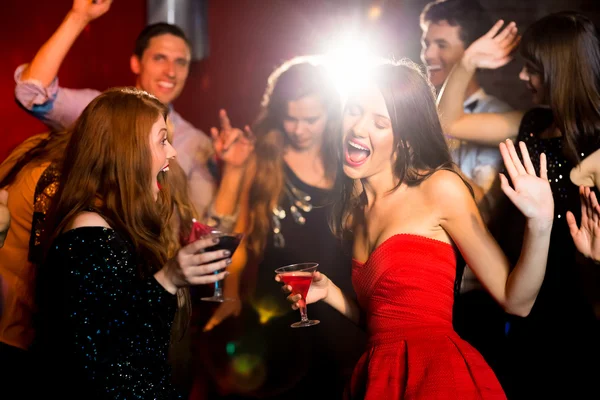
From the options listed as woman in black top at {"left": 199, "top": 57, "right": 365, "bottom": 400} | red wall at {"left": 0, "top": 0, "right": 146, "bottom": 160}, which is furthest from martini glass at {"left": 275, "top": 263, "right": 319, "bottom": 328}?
red wall at {"left": 0, "top": 0, "right": 146, "bottom": 160}

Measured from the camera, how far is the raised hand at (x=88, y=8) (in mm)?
3215

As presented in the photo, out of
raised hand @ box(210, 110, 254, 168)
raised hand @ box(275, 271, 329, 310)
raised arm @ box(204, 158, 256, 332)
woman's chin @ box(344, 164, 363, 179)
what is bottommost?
raised arm @ box(204, 158, 256, 332)

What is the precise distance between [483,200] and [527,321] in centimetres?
68

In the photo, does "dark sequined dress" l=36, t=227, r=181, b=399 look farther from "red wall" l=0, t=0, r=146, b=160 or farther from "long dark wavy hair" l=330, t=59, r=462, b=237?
"red wall" l=0, t=0, r=146, b=160

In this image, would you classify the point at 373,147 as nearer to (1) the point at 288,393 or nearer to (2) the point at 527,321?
(2) the point at 527,321

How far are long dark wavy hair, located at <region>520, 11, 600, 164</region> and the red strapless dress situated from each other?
990 mm

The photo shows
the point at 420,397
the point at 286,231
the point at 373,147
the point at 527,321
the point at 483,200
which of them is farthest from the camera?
the point at 286,231

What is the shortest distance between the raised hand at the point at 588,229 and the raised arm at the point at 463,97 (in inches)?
31.9

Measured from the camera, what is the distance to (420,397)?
1943 mm

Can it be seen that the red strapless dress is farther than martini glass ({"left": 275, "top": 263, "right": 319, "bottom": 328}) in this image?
No

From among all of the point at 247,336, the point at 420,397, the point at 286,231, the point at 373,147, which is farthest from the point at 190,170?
the point at 420,397

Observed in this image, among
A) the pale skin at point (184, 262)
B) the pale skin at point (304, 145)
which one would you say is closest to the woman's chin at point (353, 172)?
the pale skin at point (184, 262)

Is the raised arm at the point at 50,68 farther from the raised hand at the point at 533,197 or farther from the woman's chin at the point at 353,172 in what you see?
the raised hand at the point at 533,197

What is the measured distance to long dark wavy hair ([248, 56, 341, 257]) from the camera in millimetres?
3682
